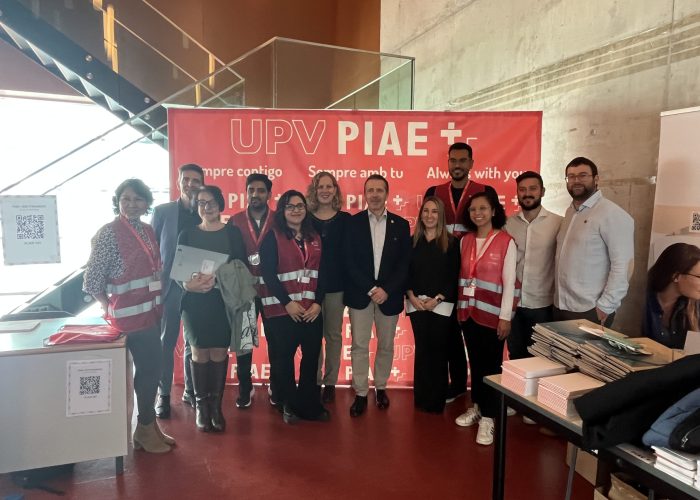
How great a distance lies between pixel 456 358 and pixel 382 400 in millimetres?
611

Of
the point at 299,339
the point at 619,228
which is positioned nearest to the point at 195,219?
the point at 299,339

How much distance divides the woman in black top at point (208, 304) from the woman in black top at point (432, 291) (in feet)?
3.80

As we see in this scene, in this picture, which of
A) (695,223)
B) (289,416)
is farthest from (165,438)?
(695,223)

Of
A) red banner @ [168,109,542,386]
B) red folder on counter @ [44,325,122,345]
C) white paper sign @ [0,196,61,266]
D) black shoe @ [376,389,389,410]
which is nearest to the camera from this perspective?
white paper sign @ [0,196,61,266]

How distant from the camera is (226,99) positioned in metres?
4.85

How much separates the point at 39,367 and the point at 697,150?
3.49 m

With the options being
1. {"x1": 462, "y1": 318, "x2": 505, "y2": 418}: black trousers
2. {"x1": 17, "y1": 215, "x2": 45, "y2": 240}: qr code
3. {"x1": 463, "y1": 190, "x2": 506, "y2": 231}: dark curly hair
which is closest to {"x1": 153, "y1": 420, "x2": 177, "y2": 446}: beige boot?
{"x1": 17, "y1": 215, "x2": 45, "y2": 240}: qr code

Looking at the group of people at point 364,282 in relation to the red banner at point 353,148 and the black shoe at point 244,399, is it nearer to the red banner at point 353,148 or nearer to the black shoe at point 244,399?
the black shoe at point 244,399

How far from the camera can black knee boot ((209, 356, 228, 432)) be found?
114 inches

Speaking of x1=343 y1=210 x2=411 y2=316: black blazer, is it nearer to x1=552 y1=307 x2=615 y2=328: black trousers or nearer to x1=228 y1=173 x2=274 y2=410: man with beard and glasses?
x1=228 y1=173 x2=274 y2=410: man with beard and glasses

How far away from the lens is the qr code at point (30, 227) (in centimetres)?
225

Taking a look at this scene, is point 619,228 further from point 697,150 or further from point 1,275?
point 1,275

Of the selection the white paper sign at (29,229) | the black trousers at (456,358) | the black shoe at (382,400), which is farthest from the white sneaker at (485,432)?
the white paper sign at (29,229)

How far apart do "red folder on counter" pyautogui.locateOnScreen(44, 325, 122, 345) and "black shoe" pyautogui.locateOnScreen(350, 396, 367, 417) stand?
1.60 m
